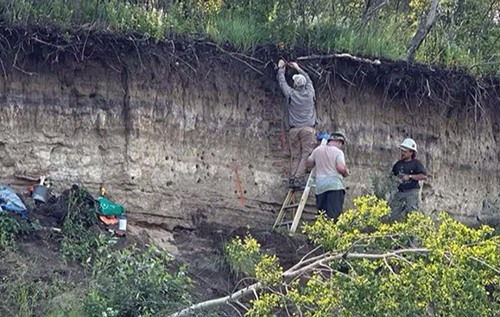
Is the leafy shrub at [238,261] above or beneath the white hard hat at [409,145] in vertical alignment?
beneath

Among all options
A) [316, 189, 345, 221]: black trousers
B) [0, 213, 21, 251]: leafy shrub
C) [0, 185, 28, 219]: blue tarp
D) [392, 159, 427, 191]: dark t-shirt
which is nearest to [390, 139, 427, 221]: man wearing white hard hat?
[392, 159, 427, 191]: dark t-shirt

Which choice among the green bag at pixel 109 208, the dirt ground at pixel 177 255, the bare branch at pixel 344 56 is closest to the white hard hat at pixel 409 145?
the bare branch at pixel 344 56

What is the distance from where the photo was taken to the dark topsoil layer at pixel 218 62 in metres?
15.8

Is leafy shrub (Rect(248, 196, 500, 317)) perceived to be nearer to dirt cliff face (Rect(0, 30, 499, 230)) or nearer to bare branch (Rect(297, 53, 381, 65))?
dirt cliff face (Rect(0, 30, 499, 230))

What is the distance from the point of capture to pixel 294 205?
1691 centimetres

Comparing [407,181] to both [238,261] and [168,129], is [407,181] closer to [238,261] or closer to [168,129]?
[168,129]

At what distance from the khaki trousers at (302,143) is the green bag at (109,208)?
2.85m

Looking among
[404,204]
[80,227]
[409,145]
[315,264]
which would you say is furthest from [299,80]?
[315,264]

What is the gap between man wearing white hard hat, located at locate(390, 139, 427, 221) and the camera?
17641 millimetres

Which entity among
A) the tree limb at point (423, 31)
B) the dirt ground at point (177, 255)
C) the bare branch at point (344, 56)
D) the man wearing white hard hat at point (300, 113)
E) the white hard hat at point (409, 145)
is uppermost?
the tree limb at point (423, 31)

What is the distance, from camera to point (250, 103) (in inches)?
692

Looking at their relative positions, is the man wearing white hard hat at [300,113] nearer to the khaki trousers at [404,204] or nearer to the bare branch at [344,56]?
the bare branch at [344,56]

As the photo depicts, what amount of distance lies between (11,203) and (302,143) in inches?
178

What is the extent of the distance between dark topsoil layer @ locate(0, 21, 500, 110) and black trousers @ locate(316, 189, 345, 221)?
2.03 m
